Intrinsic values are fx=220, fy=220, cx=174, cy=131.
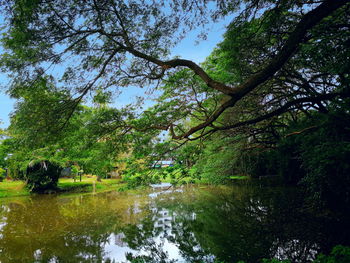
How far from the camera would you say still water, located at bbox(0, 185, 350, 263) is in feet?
17.3

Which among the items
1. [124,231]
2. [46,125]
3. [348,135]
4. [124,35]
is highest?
[124,35]

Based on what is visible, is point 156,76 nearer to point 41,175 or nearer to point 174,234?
point 174,234

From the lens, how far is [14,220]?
368 inches

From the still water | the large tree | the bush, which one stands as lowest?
the still water

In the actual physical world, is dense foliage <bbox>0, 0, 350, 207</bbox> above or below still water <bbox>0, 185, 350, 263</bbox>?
above

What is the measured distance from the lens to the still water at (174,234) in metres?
5.26

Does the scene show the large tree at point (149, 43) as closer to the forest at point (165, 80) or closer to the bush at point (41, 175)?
the forest at point (165, 80)

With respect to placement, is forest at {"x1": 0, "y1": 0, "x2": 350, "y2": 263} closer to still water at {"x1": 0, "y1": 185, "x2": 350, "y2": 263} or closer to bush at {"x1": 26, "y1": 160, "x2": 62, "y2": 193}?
still water at {"x1": 0, "y1": 185, "x2": 350, "y2": 263}

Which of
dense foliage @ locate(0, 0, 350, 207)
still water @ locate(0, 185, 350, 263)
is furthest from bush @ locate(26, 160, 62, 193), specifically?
dense foliage @ locate(0, 0, 350, 207)

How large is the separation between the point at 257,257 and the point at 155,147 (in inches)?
154

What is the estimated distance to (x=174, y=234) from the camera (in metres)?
6.92

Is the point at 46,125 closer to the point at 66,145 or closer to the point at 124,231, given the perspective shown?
the point at 66,145

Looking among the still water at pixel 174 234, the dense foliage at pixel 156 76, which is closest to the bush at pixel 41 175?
the still water at pixel 174 234

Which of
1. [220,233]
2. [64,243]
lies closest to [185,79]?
[220,233]
